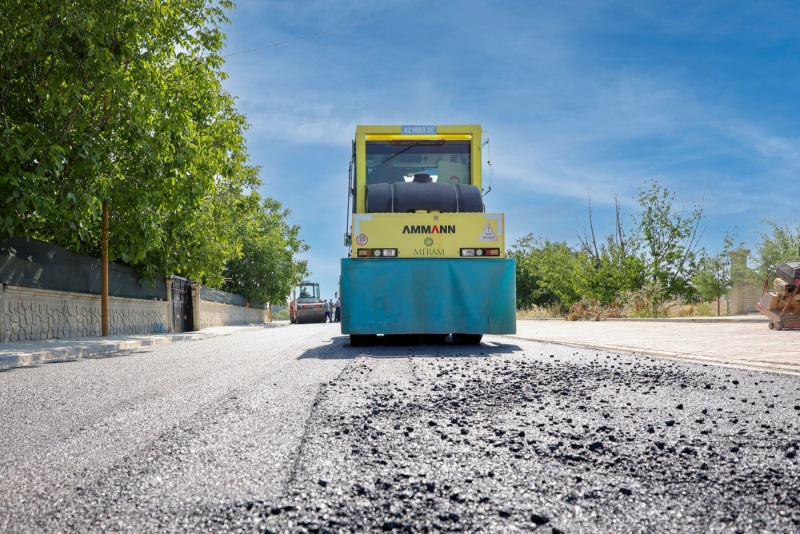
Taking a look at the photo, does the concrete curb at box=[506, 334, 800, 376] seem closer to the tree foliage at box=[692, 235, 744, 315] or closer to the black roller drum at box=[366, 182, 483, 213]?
the black roller drum at box=[366, 182, 483, 213]

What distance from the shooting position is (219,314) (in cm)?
3559

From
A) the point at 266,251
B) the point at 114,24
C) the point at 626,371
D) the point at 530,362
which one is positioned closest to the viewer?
the point at 626,371

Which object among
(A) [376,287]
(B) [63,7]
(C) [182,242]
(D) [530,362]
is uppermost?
(B) [63,7]

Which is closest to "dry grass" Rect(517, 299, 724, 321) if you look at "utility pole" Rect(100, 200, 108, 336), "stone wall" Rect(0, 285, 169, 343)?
"stone wall" Rect(0, 285, 169, 343)

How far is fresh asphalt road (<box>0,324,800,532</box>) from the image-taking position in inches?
87.5

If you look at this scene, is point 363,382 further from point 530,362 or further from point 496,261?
point 496,261

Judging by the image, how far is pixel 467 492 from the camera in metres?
Result: 2.47

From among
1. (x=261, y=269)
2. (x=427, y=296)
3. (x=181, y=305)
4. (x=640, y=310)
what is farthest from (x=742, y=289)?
(x=261, y=269)

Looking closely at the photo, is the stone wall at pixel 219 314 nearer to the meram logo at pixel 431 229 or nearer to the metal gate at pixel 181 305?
the metal gate at pixel 181 305

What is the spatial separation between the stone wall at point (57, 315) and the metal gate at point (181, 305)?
4062 mm

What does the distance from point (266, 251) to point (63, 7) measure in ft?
116

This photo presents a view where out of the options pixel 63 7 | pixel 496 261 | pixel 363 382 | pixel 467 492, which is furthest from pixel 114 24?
pixel 467 492

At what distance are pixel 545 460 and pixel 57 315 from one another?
16059 mm

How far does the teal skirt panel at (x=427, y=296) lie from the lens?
10.0m
